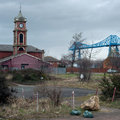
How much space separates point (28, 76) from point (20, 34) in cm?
2441

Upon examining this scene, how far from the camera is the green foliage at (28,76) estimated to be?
40531 mm

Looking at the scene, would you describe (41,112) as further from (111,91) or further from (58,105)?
(111,91)

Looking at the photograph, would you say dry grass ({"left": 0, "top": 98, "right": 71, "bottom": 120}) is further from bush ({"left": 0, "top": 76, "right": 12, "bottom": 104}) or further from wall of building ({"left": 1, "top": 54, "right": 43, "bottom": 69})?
wall of building ({"left": 1, "top": 54, "right": 43, "bottom": 69})

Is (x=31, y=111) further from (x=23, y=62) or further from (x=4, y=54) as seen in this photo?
(x=4, y=54)

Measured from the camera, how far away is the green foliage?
40.5m

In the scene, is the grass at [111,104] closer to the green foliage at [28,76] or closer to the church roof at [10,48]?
the green foliage at [28,76]

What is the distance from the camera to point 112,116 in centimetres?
1276

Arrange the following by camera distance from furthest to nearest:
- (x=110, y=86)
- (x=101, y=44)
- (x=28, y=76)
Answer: (x=101, y=44)
(x=28, y=76)
(x=110, y=86)

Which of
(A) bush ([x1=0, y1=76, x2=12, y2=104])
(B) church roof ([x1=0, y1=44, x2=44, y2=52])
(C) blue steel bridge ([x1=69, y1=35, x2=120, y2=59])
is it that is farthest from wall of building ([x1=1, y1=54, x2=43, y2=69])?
(A) bush ([x1=0, y1=76, x2=12, y2=104])

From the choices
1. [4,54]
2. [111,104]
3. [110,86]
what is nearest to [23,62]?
[4,54]

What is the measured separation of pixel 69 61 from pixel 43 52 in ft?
29.8

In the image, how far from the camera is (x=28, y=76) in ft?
135

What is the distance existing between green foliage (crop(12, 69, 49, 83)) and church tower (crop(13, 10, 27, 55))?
21.8 meters

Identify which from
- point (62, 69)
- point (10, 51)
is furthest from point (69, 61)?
point (10, 51)
